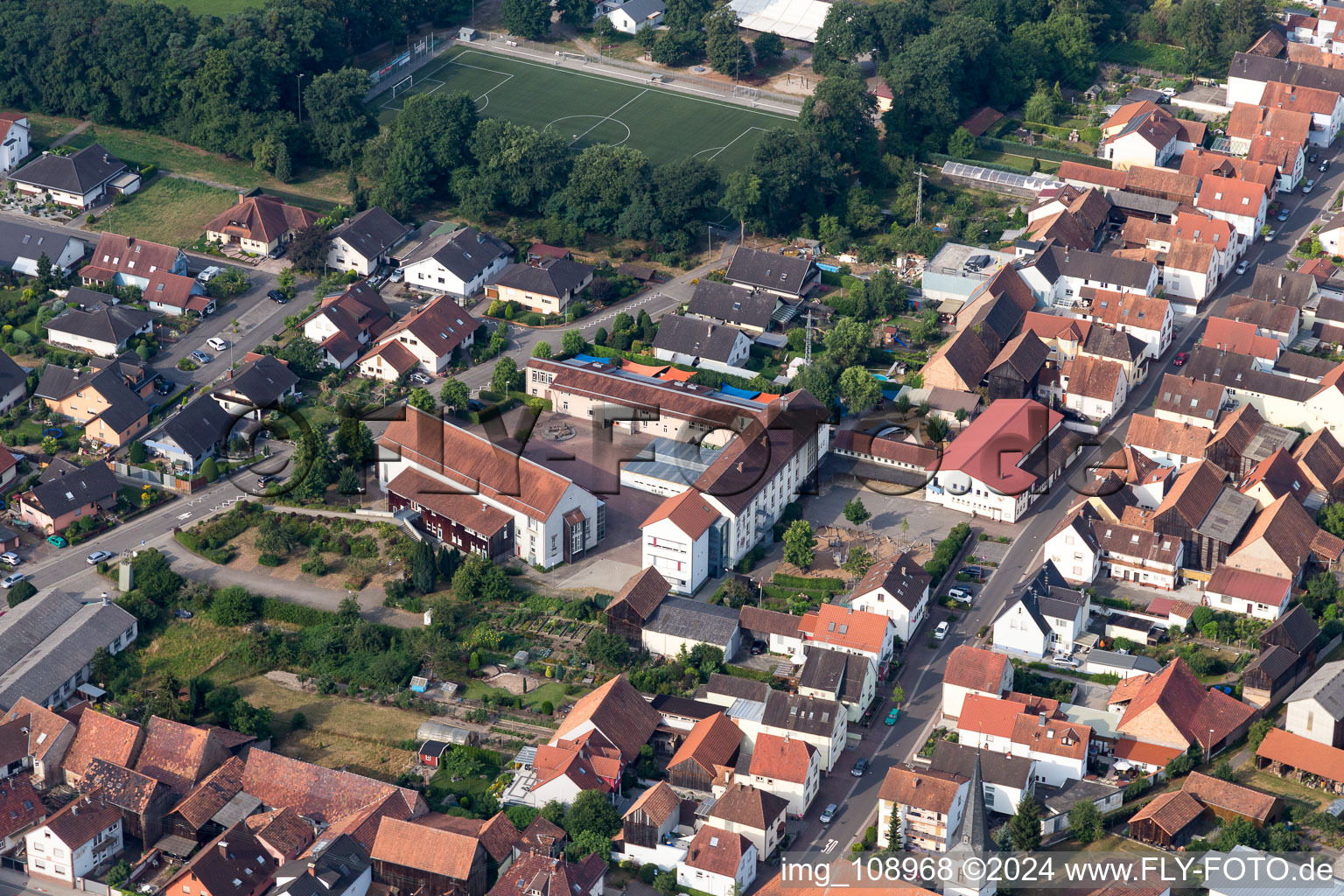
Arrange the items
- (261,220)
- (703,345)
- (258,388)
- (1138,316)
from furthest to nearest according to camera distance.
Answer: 1. (261,220)
2. (1138,316)
3. (703,345)
4. (258,388)

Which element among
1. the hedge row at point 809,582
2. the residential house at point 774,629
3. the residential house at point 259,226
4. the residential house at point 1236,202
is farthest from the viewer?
the residential house at point 1236,202

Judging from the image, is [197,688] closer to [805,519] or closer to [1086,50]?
[805,519]

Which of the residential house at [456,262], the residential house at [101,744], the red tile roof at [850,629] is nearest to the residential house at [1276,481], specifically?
the red tile roof at [850,629]

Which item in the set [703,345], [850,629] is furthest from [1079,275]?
[850,629]

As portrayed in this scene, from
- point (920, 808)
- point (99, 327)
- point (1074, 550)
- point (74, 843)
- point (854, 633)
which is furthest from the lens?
point (99, 327)

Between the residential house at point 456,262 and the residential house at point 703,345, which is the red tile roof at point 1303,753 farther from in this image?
the residential house at point 456,262

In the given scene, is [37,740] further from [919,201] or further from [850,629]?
[919,201]

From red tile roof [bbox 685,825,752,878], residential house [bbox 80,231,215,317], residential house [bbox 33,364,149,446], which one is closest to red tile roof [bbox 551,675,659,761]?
red tile roof [bbox 685,825,752,878]
